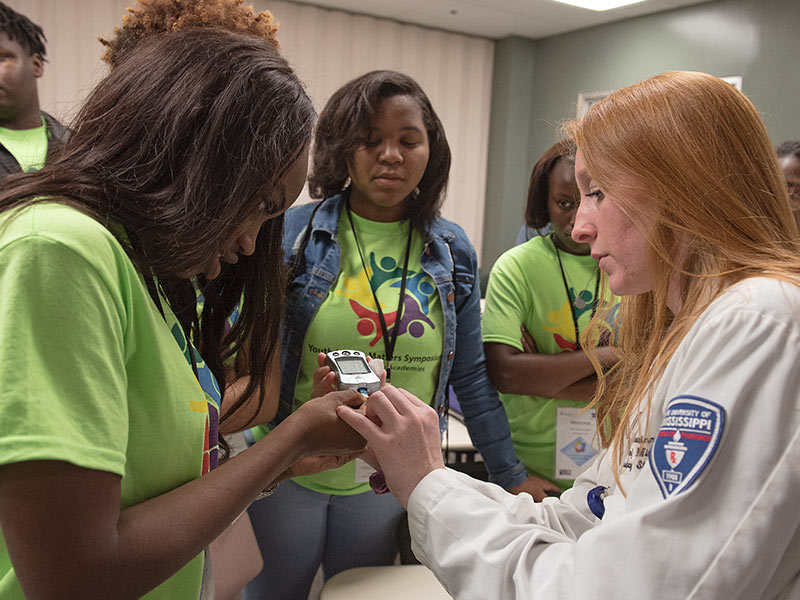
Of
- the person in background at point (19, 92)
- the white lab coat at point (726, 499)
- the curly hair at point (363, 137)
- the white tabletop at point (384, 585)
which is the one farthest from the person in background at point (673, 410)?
the person in background at point (19, 92)

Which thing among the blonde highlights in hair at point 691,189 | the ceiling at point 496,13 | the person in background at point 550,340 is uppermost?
the ceiling at point 496,13

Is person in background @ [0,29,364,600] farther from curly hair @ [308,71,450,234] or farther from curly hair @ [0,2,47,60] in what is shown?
curly hair @ [0,2,47,60]

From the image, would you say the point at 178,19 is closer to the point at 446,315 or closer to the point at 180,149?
the point at 180,149

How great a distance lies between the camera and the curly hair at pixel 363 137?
178 cm

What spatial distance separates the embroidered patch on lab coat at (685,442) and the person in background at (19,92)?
2.10 meters

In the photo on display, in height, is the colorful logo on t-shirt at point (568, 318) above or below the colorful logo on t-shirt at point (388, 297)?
below

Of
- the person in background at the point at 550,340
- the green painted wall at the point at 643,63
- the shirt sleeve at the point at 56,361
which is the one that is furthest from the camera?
the green painted wall at the point at 643,63

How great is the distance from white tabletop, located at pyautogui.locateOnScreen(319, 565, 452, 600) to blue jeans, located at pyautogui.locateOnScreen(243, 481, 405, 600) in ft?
0.36

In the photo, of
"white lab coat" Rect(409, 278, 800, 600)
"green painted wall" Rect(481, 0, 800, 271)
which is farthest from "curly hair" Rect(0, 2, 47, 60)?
"green painted wall" Rect(481, 0, 800, 271)

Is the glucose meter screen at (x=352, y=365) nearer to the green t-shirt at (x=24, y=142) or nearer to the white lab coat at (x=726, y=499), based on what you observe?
the white lab coat at (x=726, y=499)

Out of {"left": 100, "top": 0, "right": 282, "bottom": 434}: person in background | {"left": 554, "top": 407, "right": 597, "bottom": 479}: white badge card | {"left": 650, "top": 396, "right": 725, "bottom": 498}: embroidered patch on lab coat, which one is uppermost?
{"left": 100, "top": 0, "right": 282, "bottom": 434}: person in background

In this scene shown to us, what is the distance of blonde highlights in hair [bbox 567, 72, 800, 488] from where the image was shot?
896mm

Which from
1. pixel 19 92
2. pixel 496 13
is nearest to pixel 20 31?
pixel 19 92

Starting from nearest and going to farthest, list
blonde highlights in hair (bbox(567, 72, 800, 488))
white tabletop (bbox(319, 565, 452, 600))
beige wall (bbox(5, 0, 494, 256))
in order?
blonde highlights in hair (bbox(567, 72, 800, 488)) → white tabletop (bbox(319, 565, 452, 600)) → beige wall (bbox(5, 0, 494, 256))
